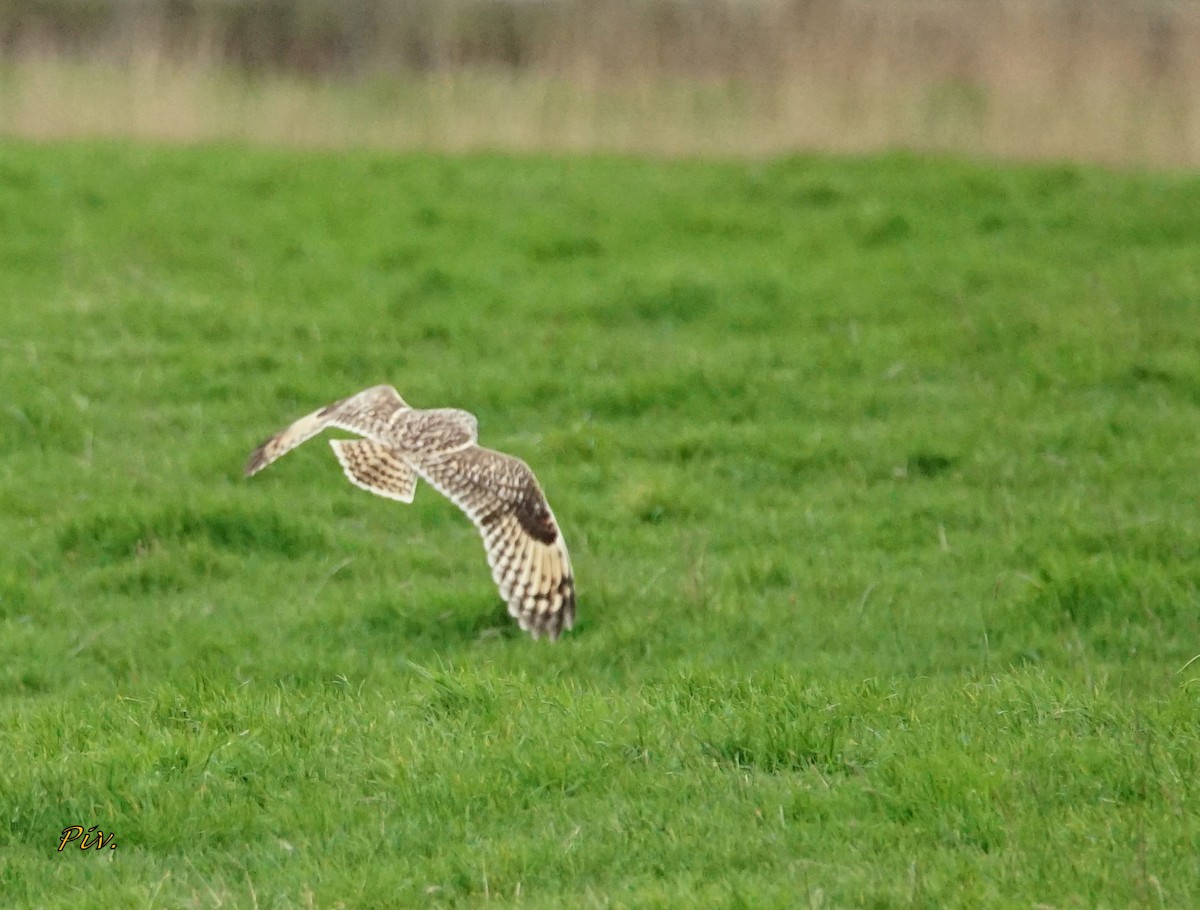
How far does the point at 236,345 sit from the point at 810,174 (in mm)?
6258

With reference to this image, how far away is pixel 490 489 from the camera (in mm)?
6219

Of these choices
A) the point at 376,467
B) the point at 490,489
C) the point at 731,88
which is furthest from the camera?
the point at 731,88

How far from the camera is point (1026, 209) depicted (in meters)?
14.0

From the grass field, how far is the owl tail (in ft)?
1.97

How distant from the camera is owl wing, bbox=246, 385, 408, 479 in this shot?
6520 millimetres

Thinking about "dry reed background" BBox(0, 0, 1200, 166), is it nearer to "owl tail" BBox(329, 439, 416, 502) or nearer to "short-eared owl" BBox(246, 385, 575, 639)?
"owl tail" BBox(329, 439, 416, 502)

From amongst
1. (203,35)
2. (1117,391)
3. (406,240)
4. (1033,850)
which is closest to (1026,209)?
(1117,391)

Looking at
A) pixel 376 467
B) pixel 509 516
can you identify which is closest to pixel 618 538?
pixel 376 467

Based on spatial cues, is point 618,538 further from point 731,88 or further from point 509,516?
point 731,88

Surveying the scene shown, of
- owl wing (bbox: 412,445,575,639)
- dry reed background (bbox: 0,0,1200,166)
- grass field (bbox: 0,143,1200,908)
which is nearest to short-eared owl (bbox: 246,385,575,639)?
owl wing (bbox: 412,445,575,639)

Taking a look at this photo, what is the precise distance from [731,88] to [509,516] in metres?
11.5

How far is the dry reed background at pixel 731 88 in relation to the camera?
15742 mm

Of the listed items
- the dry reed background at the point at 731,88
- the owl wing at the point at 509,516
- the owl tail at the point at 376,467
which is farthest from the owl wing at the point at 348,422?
the dry reed background at the point at 731,88

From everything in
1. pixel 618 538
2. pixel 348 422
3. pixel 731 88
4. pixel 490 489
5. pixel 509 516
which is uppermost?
pixel 731 88
